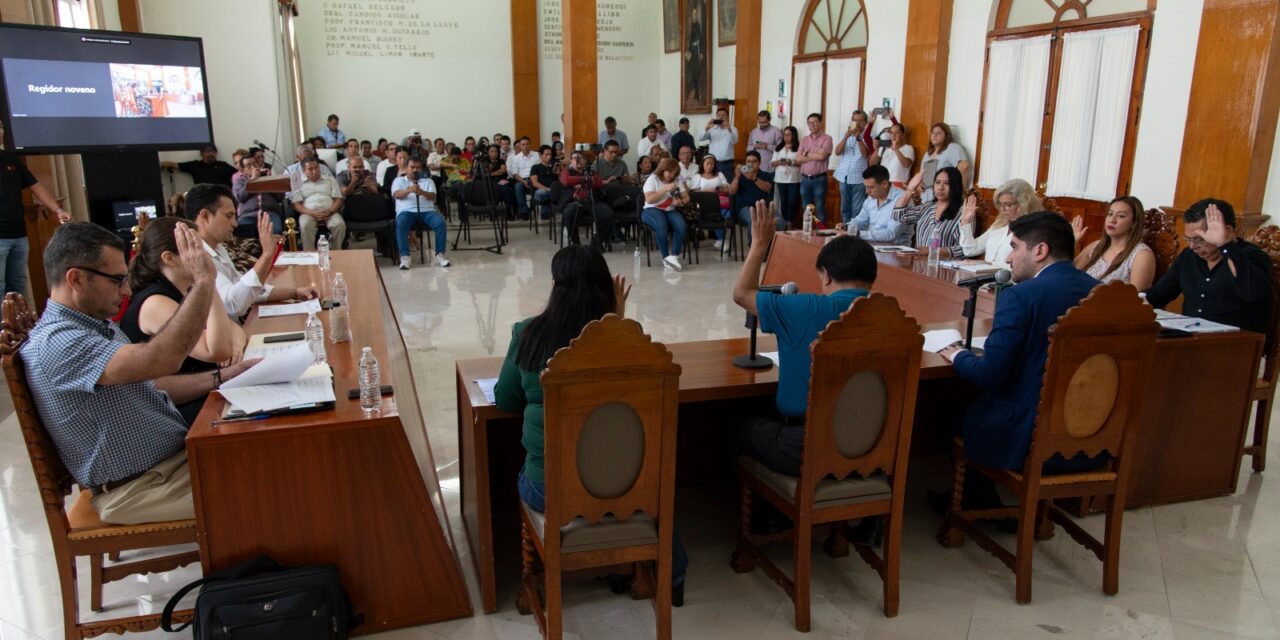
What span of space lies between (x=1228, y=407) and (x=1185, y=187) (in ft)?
10.8

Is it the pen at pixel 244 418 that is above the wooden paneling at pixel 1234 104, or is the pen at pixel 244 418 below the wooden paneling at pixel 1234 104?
below

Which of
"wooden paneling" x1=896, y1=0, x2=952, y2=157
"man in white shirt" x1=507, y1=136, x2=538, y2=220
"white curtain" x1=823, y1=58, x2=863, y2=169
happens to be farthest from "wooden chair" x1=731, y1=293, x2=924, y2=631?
"man in white shirt" x1=507, y1=136, x2=538, y2=220

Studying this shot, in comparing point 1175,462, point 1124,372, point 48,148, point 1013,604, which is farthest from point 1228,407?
point 48,148

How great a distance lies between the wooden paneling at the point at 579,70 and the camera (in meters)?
10.9

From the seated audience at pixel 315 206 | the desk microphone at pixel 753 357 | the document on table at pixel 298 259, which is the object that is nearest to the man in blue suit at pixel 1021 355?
the desk microphone at pixel 753 357

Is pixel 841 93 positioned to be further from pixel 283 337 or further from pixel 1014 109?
pixel 283 337

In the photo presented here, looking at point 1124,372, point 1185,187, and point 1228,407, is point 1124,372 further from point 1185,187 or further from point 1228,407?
point 1185,187

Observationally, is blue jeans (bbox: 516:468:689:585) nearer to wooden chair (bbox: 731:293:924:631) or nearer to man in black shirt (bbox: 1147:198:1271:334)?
wooden chair (bbox: 731:293:924:631)

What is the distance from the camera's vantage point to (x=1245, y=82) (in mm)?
5188

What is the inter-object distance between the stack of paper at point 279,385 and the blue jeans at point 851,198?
749 cm

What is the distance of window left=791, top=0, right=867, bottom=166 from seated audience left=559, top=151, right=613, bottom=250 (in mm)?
2902

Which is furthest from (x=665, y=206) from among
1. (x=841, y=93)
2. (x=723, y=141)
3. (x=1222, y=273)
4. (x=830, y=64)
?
(x=1222, y=273)

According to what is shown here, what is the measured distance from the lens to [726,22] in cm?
1212

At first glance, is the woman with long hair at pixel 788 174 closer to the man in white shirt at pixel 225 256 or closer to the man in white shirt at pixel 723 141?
the man in white shirt at pixel 723 141
